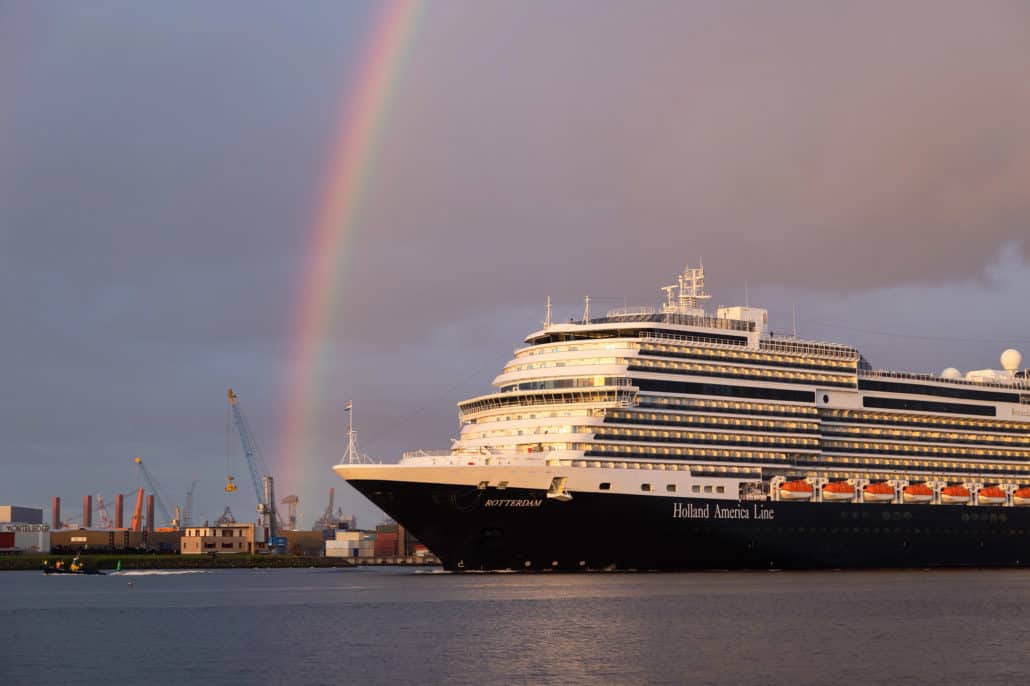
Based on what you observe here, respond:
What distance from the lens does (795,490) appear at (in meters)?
104

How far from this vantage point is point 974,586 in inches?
3804

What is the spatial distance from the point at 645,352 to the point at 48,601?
1958 inches

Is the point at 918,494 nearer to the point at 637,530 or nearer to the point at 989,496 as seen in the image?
the point at 989,496

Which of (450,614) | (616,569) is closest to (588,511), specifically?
(616,569)

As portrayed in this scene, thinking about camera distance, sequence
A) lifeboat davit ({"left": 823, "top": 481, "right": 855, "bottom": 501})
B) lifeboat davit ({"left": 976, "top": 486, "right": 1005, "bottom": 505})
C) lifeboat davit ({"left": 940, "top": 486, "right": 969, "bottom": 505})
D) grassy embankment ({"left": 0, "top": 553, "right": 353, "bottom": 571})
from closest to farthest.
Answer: lifeboat davit ({"left": 823, "top": 481, "right": 855, "bottom": 501}) → lifeboat davit ({"left": 940, "top": 486, "right": 969, "bottom": 505}) → lifeboat davit ({"left": 976, "top": 486, "right": 1005, "bottom": 505}) → grassy embankment ({"left": 0, "top": 553, "right": 353, "bottom": 571})

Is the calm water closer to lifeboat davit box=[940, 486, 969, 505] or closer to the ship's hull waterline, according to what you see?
the ship's hull waterline

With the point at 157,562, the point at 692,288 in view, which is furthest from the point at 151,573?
the point at 692,288

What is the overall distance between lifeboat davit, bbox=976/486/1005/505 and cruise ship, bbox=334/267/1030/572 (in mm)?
A: 202

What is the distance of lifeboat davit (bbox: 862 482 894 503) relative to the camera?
108938 mm

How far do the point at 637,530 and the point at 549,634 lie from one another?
34.1m

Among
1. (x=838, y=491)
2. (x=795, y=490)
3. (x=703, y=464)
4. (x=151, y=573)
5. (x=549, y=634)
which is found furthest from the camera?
(x=151, y=573)

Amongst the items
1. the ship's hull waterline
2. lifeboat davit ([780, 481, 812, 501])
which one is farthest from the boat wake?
lifeboat davit ([780, 481, 812, 501])

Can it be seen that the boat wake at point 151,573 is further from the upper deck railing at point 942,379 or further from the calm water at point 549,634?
the upper deck railing at point 942,379

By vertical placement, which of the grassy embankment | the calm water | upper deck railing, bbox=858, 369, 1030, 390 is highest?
upper deck railing, bbox=858, 369, 1030, 390
